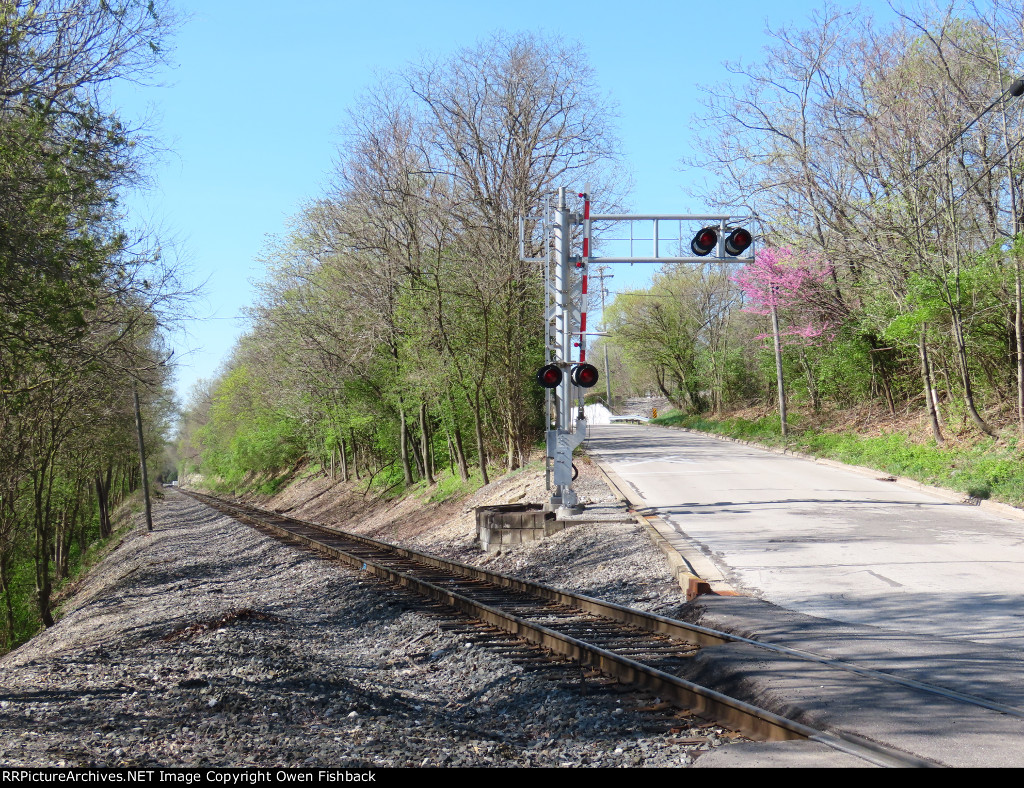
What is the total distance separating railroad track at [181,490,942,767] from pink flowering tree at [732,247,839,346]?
2110 cm

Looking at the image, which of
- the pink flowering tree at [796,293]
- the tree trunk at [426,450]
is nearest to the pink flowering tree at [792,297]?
the pink flowering tree at [796,293]

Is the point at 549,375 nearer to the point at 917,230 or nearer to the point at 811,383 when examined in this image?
the point at 917,230

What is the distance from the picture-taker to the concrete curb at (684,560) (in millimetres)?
10281

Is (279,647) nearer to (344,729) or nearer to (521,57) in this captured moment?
(344,729)

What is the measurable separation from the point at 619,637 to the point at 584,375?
7.01 metres

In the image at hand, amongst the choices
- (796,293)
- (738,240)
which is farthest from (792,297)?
(738,240)

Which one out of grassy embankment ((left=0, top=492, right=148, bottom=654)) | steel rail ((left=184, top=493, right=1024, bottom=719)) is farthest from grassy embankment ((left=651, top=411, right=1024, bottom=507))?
grassy embankment ((left=0, top=492, right=148, bottom=654))

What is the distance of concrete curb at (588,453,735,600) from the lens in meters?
10.3

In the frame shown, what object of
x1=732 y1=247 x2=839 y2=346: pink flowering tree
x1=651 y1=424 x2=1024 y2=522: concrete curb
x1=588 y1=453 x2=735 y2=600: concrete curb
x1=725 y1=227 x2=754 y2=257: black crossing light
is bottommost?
x1=588 y1=453 x2=735 y2=600: concrete curb

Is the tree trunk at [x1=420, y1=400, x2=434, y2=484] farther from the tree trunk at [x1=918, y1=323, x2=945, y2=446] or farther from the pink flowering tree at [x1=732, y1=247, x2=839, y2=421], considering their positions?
the tree trunk at [x1=918, y1=323, x2=945, y2=446]

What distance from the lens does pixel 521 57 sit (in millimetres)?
27750

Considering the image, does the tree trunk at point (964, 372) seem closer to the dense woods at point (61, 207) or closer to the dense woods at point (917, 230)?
the dense woods at point (917, 230)

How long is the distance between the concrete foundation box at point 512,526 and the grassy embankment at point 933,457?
872 centimetres

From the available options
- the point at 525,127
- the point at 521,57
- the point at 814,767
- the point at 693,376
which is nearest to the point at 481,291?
the point at 525,127
